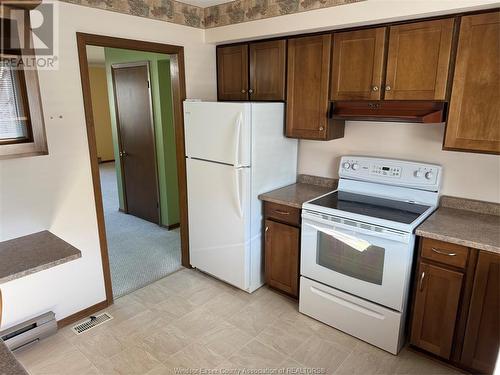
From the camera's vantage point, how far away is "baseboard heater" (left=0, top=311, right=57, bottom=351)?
2240 millimetres

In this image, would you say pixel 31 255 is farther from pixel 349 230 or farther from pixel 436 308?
pixel 436 308

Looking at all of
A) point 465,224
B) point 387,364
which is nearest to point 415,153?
point 465,224

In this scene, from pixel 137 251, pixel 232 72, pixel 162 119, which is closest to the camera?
pixel 232 72

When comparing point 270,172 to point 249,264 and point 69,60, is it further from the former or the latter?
point 69,60

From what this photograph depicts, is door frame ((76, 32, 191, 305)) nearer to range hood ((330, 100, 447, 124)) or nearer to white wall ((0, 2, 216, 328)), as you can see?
white wall ((0, 2, 216, 328))

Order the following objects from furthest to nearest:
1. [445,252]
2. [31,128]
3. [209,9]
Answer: [209,9] → [445,252] → [31,128]

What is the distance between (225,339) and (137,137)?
2966 millimetres

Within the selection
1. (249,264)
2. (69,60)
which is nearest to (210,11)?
(69,60)

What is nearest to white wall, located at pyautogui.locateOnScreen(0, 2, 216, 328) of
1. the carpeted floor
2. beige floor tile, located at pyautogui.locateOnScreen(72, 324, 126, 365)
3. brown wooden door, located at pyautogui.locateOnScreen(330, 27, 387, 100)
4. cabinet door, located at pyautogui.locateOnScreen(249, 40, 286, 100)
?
beige floor tile, located at pyautogui.locateOnScreen(72, 324, 126, 365)

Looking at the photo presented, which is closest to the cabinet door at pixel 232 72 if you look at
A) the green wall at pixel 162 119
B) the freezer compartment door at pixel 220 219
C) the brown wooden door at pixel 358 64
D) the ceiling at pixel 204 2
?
the ceiling at pixel 204 2

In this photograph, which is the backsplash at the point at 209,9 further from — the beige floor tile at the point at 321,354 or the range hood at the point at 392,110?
the beige floor tile at the point at 321,354

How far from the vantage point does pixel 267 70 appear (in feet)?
9.56

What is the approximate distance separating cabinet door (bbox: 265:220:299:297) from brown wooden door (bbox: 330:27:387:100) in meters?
1.10

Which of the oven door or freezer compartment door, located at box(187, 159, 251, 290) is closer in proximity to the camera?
the oven door
